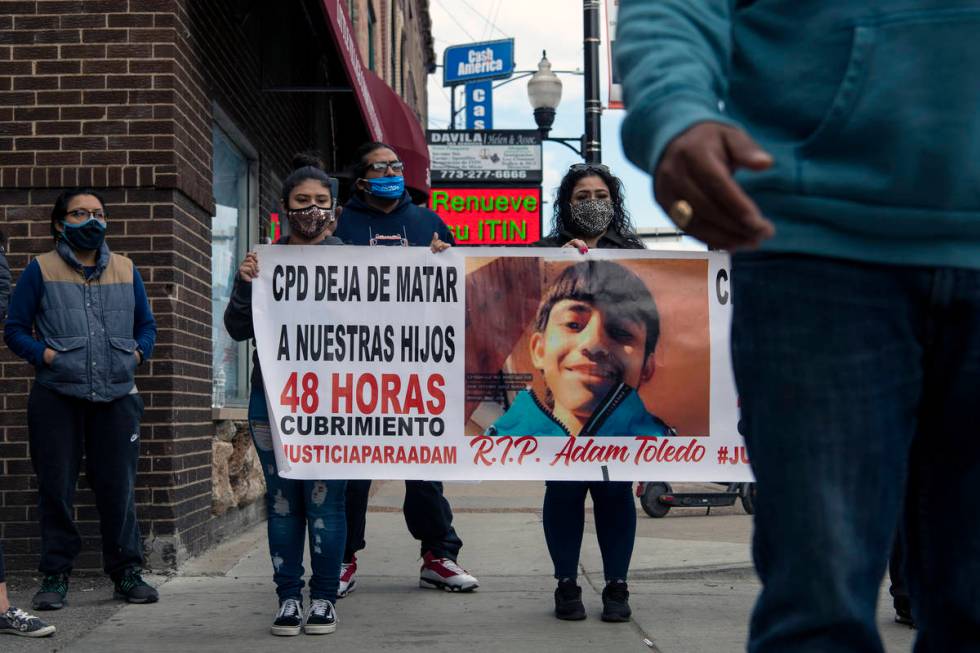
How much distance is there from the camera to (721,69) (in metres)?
1.89

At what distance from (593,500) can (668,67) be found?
389cm

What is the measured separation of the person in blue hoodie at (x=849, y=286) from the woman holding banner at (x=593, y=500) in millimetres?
3603

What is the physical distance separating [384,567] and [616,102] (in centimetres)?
798

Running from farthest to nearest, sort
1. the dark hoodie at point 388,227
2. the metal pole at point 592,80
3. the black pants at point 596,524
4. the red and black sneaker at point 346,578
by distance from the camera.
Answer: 1. the metal pole at point 592,80
2. the dark hoodie at point 388,227
3. the red and black sneaker at point 346,578
4. the black pants at point 596,524

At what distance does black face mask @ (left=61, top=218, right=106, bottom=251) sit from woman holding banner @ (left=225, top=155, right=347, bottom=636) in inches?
27.9

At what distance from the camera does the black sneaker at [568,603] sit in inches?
214

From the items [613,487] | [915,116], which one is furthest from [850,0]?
[613,487]

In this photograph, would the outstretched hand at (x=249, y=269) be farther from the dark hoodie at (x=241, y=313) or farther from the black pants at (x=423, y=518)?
the black pants at (x=423, y=518)

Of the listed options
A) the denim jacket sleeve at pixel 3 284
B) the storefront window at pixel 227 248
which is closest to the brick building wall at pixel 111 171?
the denim jacket sleeve at pixel 3 284

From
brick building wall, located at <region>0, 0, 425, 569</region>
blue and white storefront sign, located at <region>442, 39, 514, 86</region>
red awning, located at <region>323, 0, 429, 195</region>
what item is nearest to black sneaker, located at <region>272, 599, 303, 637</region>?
brick building wall, located at <region>0, 0, 425, 569</region>

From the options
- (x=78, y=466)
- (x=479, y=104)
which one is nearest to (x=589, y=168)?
(x=78, y=466)

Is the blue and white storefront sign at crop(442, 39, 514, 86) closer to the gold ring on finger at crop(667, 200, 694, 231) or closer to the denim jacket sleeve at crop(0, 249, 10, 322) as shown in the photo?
the denim jacket sleeve at crop(0, 249, 10, 322)

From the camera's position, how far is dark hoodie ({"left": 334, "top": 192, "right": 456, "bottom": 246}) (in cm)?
620

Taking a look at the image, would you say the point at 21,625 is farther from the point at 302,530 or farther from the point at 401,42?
the point at 401,42
